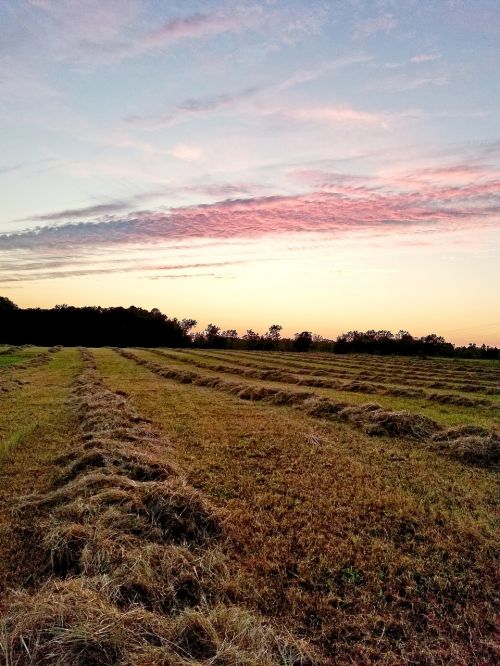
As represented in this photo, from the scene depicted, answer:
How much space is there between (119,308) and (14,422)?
9638 cm

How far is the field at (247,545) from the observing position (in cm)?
Result: 365

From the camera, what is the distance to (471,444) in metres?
9.52

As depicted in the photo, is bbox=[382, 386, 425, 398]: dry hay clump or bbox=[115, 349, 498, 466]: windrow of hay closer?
bbox=[115, 349, 498, 466]: windrow of hay

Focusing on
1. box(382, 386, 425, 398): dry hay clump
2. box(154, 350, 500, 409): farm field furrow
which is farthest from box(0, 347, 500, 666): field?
box(382, 386, 425, 398): dry hay clump

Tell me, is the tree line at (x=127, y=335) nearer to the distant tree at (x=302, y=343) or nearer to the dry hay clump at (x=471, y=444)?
the distant tree at (x=302, y=343)

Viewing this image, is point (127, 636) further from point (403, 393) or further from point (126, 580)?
point (403, 393)

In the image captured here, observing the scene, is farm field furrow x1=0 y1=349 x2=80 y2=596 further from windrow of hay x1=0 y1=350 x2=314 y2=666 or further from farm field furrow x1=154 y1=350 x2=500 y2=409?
farm field furrow x1=154 y1=350 x2=500 y2=409

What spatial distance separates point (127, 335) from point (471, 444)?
87.0m

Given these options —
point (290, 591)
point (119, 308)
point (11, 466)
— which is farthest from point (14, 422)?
point (119, 308)

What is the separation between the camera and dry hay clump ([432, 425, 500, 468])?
907 centimetres

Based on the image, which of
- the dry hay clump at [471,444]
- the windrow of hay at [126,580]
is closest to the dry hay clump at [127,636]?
the windrow of hay at [126,580]

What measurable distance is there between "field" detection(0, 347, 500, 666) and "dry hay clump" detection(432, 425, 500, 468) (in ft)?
0.13

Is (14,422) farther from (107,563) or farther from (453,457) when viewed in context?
(453,457)

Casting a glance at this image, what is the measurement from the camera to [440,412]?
1529cm
